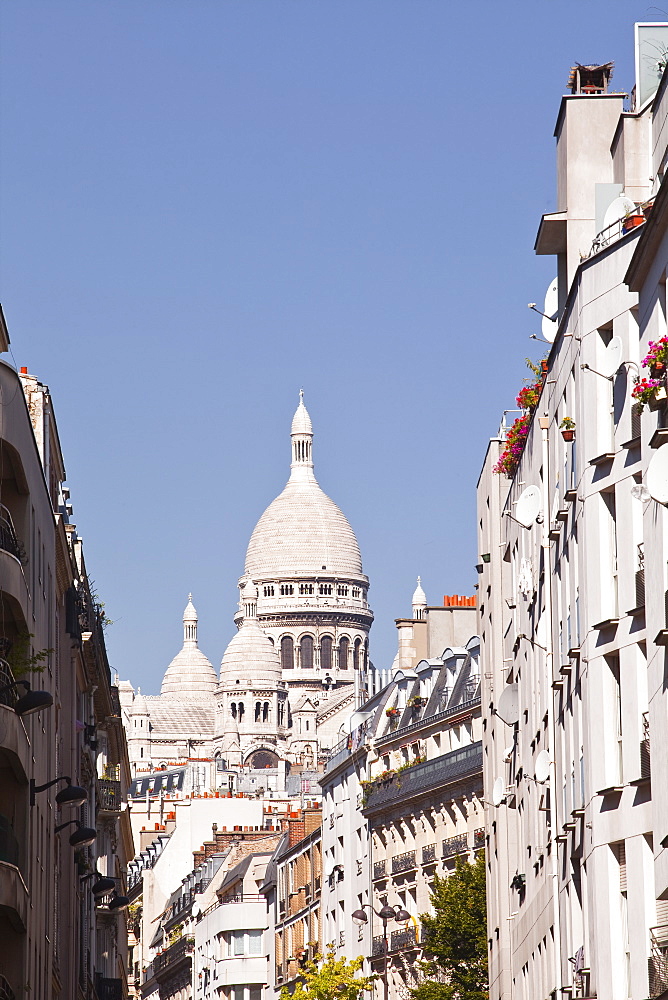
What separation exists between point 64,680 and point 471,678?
23.4 metres

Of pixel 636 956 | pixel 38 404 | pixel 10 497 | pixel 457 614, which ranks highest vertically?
pixel 457 614

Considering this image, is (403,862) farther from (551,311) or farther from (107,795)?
(551,311)

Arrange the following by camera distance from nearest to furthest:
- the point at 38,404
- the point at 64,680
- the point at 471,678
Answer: the point at 38,404
the point at 64,680
the point at 471,678

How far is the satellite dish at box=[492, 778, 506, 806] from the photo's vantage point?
40062 millimetres

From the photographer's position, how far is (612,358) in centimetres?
2617

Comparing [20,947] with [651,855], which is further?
[20,947]

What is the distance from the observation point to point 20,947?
2898cm

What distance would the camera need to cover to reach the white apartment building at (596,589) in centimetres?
2394

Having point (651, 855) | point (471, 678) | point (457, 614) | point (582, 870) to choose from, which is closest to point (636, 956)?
point (651, 855)

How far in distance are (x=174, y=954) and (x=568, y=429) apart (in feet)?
284

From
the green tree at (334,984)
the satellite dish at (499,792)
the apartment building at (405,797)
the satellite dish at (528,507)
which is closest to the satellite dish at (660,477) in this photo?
the satellite dish at (528,507)

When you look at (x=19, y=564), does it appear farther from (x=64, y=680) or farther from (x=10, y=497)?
(x=64, y=680)

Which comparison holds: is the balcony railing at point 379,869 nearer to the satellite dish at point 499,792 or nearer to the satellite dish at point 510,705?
the satellite dish at point 499,792

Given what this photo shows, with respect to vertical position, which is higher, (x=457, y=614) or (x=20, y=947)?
(x=457, y=614)
